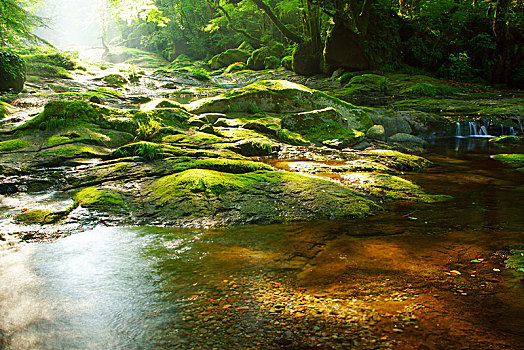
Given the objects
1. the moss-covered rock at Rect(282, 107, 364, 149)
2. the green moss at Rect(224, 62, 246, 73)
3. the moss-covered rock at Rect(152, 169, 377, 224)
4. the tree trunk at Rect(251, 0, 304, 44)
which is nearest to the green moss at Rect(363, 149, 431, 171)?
the moss-covered rock at Rect(282, 107, 364, 149)

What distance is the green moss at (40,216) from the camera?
12.6 feet

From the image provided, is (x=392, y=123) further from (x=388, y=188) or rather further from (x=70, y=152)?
(x=70, y=152)

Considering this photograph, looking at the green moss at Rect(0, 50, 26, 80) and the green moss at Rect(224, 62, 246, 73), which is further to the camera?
the green moss at Rect(224, 62, 246, 73)

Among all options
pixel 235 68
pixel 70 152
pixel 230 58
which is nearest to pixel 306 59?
pixel 235 68

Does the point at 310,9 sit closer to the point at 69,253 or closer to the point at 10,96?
the point at 10,96

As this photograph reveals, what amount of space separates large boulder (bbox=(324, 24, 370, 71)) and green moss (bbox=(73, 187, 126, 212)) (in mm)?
21939

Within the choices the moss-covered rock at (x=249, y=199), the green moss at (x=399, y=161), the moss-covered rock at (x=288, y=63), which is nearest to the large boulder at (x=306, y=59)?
the moss-covered rock at (x=288, y=63)

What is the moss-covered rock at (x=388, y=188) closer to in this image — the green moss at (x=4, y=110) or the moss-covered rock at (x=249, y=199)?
the moss-covered rock at (x=249, y=199)

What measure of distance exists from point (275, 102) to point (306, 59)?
628 inches

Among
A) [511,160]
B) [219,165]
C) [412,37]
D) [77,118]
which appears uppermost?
[412,37]

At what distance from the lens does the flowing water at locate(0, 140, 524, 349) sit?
6.82 feet

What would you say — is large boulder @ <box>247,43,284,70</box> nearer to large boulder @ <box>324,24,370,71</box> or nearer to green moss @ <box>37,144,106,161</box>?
large boulder @ <box>324,24,370,71</box>

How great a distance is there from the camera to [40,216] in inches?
156

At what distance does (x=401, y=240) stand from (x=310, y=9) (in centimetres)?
2150
